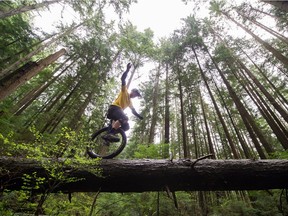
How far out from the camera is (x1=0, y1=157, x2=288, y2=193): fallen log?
186 inches

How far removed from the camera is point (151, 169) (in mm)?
4844

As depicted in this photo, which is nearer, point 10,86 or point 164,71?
point 10,86

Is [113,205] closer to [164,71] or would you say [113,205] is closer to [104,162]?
[104,162]

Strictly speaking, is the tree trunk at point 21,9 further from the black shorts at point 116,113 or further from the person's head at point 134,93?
the person's head at point 134,93

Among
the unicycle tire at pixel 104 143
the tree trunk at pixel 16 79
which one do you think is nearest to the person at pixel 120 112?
the unicycle tire at pixel 104 143

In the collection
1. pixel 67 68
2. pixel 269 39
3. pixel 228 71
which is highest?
pixel 269 39

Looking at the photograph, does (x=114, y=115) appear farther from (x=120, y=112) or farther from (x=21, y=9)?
(x=21, y=9)

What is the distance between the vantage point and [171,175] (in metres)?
4.84

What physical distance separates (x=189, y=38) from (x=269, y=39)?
616 centimetres

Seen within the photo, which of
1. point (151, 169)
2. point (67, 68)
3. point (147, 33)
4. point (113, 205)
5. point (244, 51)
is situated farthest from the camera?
point (147, 33)

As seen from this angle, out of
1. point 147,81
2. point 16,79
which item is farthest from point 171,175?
point 147,81

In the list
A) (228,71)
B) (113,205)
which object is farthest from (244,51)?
(113,205)

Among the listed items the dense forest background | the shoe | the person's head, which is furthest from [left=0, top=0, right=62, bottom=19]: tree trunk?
the shoe

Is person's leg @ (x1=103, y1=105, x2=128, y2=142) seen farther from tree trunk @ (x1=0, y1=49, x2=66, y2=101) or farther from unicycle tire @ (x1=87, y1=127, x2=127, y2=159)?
tree trunk @ (x1=0, y1=49, x2=66, y2=101)
